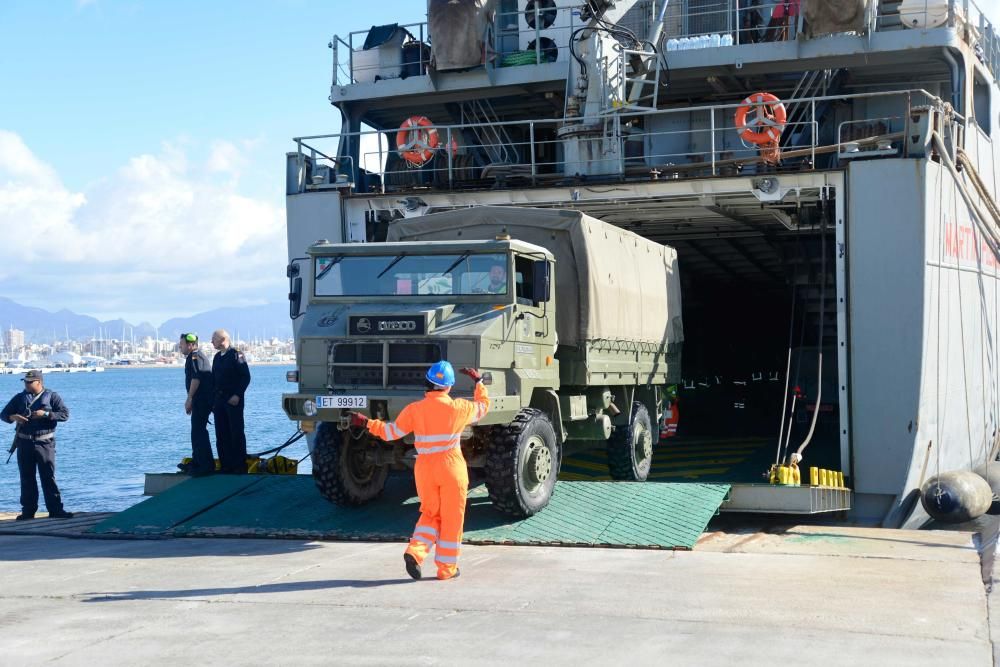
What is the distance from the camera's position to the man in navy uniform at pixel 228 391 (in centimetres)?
1210

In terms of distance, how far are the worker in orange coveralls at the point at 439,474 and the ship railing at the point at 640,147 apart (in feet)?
20.7

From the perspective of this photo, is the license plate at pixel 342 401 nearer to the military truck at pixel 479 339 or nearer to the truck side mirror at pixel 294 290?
the military truck at pixel 479 339

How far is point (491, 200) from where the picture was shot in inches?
555

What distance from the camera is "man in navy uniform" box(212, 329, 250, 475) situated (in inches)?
476

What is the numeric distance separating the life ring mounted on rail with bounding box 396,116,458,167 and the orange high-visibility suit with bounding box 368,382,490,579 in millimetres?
8172

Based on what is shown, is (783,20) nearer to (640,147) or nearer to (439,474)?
(640,147)

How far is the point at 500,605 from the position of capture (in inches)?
268

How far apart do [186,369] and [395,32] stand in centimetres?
730

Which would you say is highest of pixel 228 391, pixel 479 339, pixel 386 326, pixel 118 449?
pixel 386 326

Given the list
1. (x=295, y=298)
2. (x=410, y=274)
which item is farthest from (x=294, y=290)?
(x=410, y=274)

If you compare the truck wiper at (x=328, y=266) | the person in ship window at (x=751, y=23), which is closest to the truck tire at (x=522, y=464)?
the truck wiper at (x=328, y=266)

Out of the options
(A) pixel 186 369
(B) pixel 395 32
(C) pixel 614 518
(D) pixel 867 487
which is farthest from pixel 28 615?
(B) pixel 395 32

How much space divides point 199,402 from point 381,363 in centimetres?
366

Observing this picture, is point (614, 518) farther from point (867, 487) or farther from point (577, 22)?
point (577, 22)
